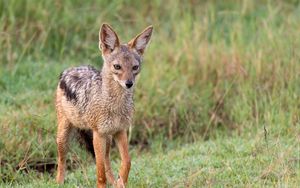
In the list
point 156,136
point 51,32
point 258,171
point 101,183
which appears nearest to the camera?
point 101,183

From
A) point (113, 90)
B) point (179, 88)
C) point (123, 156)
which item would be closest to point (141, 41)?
point (113, 90)

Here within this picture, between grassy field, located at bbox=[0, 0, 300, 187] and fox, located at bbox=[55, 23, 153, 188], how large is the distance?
34 centimetres

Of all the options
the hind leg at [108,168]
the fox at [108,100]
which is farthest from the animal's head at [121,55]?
the hind leg at [108,168]

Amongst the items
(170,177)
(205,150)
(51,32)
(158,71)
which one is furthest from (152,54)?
(170,177)

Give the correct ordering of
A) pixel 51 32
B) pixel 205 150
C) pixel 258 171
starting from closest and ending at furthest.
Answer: pixel 258 171, pixel 205 150, pixel 51 32

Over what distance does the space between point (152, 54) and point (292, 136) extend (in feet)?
8.86

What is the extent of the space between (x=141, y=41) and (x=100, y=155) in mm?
1065

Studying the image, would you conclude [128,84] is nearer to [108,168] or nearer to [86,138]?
[108,168]

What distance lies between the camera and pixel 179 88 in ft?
32.7

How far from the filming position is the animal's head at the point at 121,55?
6.86 meters

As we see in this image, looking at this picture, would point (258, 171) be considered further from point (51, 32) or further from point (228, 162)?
point (51, 32)

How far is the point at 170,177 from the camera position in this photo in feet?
24.4

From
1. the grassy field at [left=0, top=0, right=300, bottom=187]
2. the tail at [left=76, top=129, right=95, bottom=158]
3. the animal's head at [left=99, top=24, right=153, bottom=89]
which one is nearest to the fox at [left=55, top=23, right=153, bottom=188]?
the animal's head at [left=99, top=24, right=153, bottom=89]

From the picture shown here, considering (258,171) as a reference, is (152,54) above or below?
above
